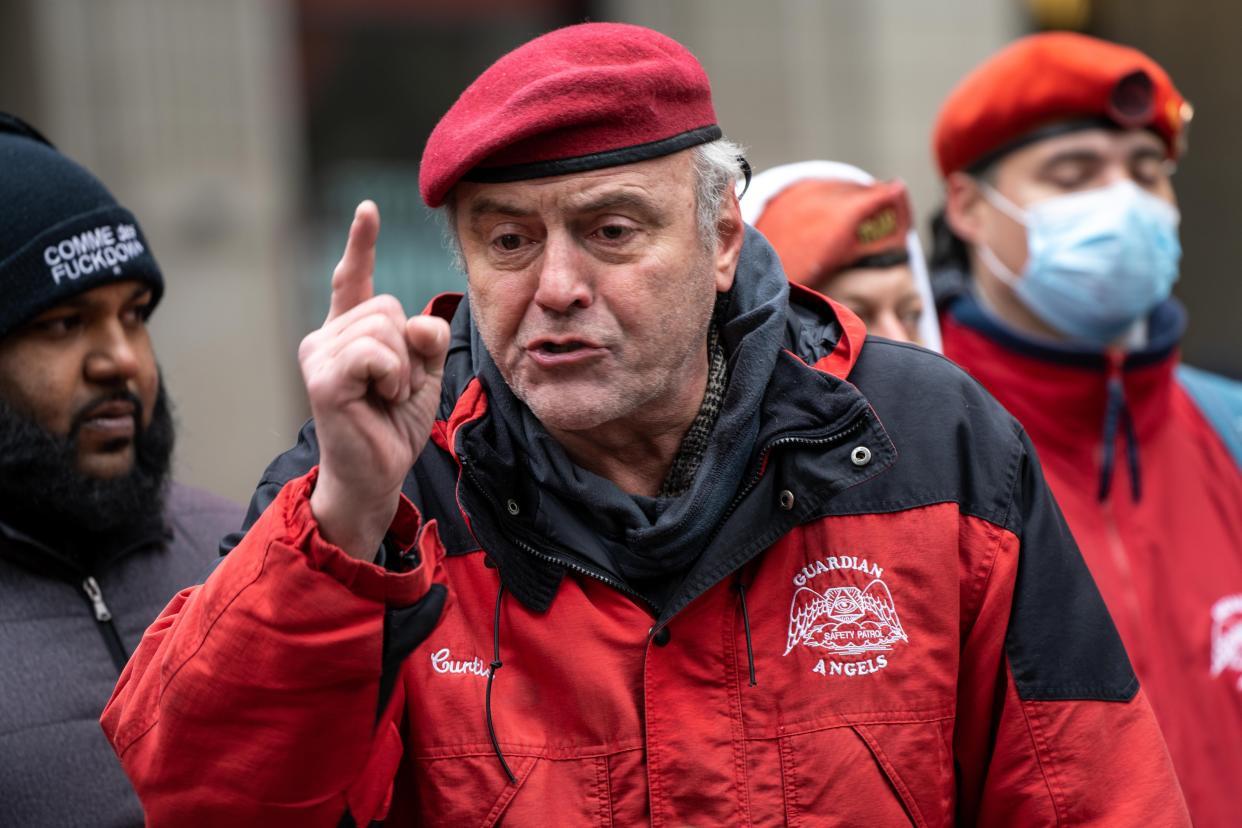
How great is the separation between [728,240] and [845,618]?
2.45 feet

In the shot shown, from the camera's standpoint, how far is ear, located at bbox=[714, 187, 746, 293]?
290cm

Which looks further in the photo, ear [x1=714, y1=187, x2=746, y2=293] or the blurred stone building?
the blurred stone building

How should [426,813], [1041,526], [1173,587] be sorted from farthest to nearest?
[1173,587]
[1041,526]
[426,813]

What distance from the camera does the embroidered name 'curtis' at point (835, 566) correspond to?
260 cm

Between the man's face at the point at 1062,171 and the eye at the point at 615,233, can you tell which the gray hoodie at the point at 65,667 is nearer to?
the eye at the point at 615,233

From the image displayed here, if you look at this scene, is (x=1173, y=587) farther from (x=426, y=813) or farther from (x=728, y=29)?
(x=728, y=29)

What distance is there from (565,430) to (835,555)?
1.57ft

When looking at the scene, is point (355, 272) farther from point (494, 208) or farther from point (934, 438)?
point (934, 438)

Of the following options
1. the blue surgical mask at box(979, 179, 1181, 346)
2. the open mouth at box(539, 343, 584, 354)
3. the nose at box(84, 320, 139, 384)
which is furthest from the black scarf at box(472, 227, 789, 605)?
the blue surgical mask at box(979, 179, 1181, 346)

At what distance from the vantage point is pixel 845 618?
258cm

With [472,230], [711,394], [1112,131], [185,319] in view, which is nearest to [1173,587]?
[1112,131]

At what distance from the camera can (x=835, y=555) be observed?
261cm

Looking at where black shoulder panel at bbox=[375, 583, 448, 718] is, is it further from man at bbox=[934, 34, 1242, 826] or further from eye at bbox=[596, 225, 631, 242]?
man at bbox=[934, 34, 1242, 826]

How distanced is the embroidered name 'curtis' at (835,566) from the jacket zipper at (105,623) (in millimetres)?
1387
